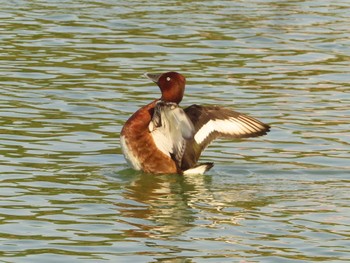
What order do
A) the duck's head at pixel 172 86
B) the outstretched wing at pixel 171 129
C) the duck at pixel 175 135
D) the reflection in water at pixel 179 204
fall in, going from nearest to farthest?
1. the reflection in water at pixel 179 204
2. the outstretched wing at pixel 171 129
3. the duck's head at pixel 172 86
4. the duck at pixel 175 135

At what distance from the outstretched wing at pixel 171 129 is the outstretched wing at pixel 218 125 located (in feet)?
0.48

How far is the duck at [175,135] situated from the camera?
39.3 ft

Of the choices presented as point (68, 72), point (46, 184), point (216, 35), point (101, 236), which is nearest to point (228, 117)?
point (46, 184)

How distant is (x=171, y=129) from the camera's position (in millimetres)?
11945

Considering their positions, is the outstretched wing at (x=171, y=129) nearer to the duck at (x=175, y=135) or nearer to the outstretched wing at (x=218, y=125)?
the duck at (x=175, y=135)

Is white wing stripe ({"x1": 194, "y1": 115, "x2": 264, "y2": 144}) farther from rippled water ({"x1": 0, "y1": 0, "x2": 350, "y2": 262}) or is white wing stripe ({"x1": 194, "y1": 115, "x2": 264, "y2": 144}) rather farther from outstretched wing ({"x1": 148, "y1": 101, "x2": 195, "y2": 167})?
rippled water ({"x1": 0, "y1": 0, "x2": 350, "y2": 262})

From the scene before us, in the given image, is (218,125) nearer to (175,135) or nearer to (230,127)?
(230,127)

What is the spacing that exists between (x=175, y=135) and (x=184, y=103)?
301 cm

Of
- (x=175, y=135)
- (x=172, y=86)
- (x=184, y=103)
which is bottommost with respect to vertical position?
(x=184, y=103)

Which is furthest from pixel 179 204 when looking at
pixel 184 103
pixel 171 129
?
pixel 184 103

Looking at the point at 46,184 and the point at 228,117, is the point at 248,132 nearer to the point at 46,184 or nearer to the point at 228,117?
the point at 228,117

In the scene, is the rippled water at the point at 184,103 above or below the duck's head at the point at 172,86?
below

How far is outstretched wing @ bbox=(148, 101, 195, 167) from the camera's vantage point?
11531 millimetres

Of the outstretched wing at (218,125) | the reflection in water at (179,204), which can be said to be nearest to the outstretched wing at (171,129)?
the outstretched wing at (218,125)
